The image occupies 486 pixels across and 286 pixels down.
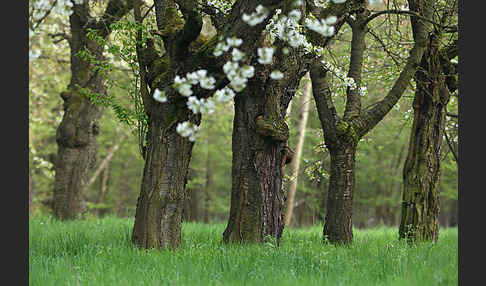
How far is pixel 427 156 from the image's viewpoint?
28.9ft

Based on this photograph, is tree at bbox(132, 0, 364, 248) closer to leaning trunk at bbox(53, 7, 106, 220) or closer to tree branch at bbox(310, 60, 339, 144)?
tree branch at bbox(310, 60, 339, 144)

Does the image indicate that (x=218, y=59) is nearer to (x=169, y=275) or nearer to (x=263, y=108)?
(x=263, y=108)

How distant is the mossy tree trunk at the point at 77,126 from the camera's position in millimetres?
12750

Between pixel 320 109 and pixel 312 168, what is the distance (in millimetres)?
1815

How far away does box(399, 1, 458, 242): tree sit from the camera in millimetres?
8688

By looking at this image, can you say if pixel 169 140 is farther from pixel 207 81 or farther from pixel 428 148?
pixel 428 148

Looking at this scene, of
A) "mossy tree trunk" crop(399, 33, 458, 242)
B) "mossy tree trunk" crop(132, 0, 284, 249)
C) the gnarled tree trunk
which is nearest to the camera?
"mossy tree trunk" crop(132, 0, 284, 249)

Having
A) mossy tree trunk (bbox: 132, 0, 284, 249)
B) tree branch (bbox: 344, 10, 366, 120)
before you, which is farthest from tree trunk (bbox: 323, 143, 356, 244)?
mossy tree trunk (bbox: 132, 0, 284, 249)

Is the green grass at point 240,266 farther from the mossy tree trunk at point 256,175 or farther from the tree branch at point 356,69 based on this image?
the tree branch at point 356,69

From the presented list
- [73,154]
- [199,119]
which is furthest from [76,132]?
[199,119]

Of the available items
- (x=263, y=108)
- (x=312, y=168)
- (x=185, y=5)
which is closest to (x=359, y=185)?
(x=312, y=168)

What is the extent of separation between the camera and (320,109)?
8.45 meters

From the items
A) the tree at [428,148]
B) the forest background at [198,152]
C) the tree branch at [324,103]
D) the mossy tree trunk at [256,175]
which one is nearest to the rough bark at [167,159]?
the mossy tree trunk at [256,175]

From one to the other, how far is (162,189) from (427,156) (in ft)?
16.8
